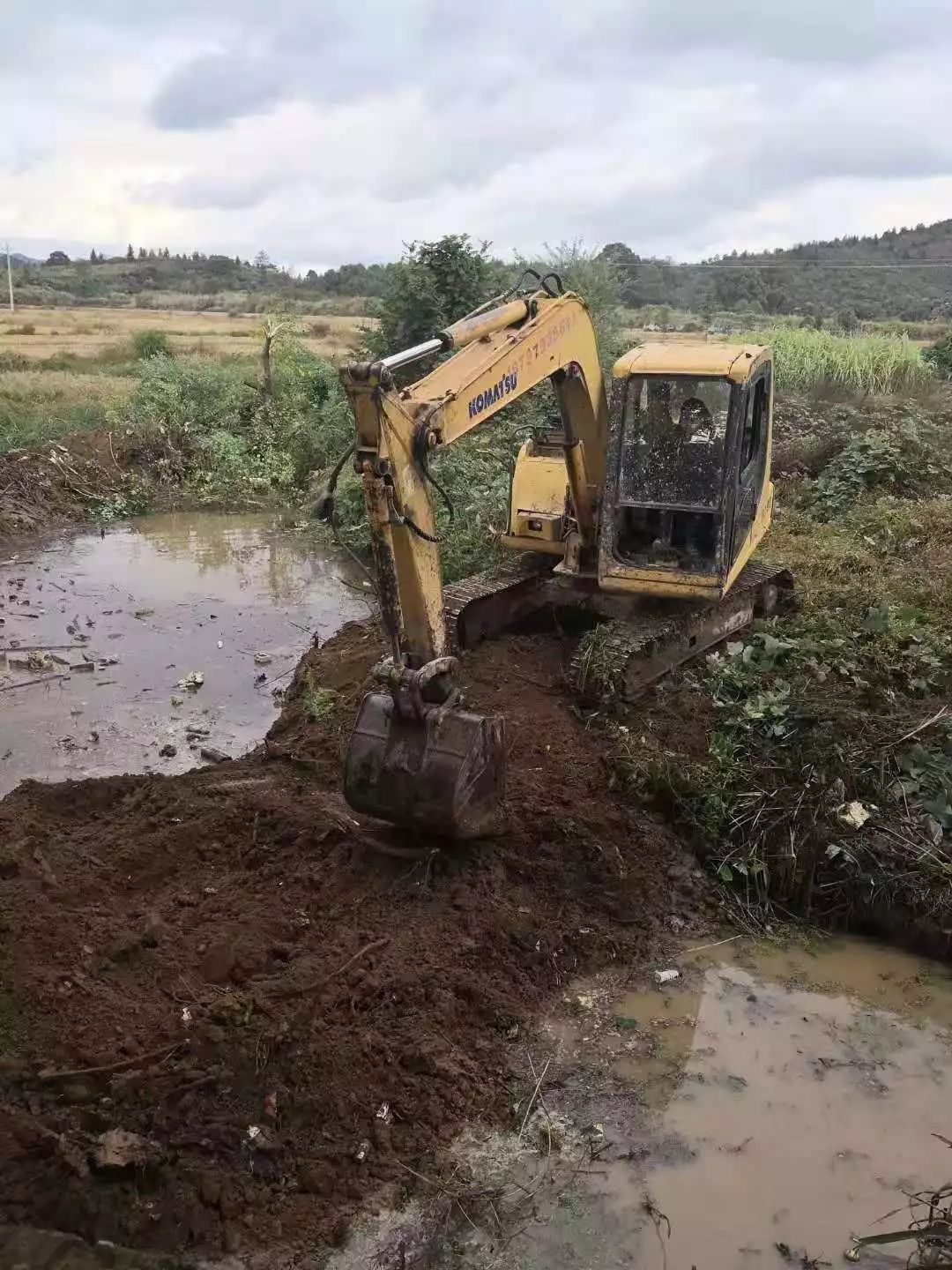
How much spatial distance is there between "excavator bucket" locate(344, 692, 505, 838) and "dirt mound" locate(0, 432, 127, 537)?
10030 millimetres

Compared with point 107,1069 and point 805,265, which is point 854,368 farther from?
point 805,265

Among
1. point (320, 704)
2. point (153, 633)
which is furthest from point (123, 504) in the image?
point (320, 704)

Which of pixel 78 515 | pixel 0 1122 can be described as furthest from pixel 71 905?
Answer: pixel 78 515

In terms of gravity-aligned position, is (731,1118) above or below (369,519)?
below

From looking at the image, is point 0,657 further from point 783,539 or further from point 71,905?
point 783,539

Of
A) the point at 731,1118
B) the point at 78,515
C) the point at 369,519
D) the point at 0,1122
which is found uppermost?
the point at 369,519

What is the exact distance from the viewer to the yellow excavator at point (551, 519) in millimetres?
4676

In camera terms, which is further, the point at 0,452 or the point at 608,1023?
the point at 0,452

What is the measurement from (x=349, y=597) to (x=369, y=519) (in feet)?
21.9

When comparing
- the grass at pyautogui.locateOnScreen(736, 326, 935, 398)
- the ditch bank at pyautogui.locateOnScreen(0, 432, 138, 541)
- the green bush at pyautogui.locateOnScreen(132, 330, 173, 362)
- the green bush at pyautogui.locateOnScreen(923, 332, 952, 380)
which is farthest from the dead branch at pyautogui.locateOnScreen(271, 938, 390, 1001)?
the green bush at pyautogui.locateOnScreen(132, 330, 173, 362)

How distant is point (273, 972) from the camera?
465 cm

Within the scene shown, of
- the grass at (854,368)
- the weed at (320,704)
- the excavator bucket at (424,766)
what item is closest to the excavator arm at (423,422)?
the excavator bucket at (424,766)

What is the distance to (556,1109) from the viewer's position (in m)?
4.24

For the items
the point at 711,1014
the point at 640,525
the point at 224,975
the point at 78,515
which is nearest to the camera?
the point at 224,975
